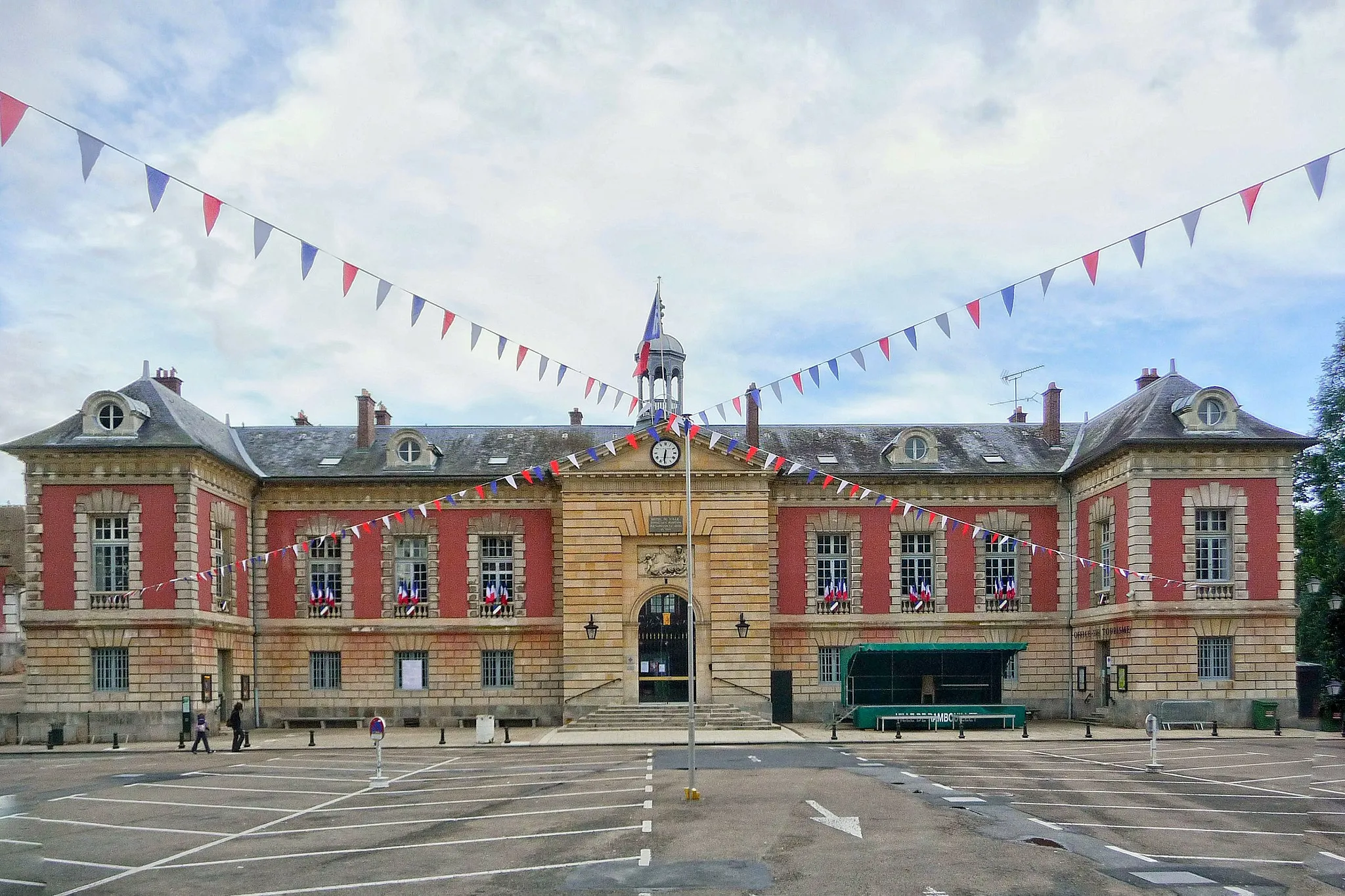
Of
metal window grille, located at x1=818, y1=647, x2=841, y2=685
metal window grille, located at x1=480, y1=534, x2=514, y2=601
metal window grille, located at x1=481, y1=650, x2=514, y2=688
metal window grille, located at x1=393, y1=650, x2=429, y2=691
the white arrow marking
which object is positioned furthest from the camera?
metal window grille, located at x1=480, y1=534, x2=514, y2=601

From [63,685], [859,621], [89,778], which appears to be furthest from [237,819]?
[859,621]

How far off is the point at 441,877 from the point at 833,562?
1162 inches

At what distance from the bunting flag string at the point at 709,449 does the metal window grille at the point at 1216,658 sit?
2019 mm

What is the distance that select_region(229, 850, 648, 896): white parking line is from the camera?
14.6 meters

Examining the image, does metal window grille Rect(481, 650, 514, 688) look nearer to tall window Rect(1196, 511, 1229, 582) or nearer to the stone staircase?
the stone staircase

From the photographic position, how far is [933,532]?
43.3 meters

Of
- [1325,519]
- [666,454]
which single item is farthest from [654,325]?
[1325,519]

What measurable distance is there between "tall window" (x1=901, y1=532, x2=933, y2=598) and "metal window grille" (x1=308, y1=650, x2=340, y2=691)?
20.4m

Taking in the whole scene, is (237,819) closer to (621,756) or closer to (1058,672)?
(621,756)

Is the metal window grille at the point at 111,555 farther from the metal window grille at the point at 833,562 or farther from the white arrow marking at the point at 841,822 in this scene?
the white arrow marking at the point at 841,822

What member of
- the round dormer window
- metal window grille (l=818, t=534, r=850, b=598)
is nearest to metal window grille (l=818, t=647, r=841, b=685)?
metal window grille (l=818, t=534, r=850, b=598)

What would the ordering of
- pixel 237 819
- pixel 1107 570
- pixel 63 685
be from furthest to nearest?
1. pixel 1107 570
2. pixel 63 685
3. pixel 237 819

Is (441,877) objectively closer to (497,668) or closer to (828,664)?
(497,668)

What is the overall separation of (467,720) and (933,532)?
17936mm
